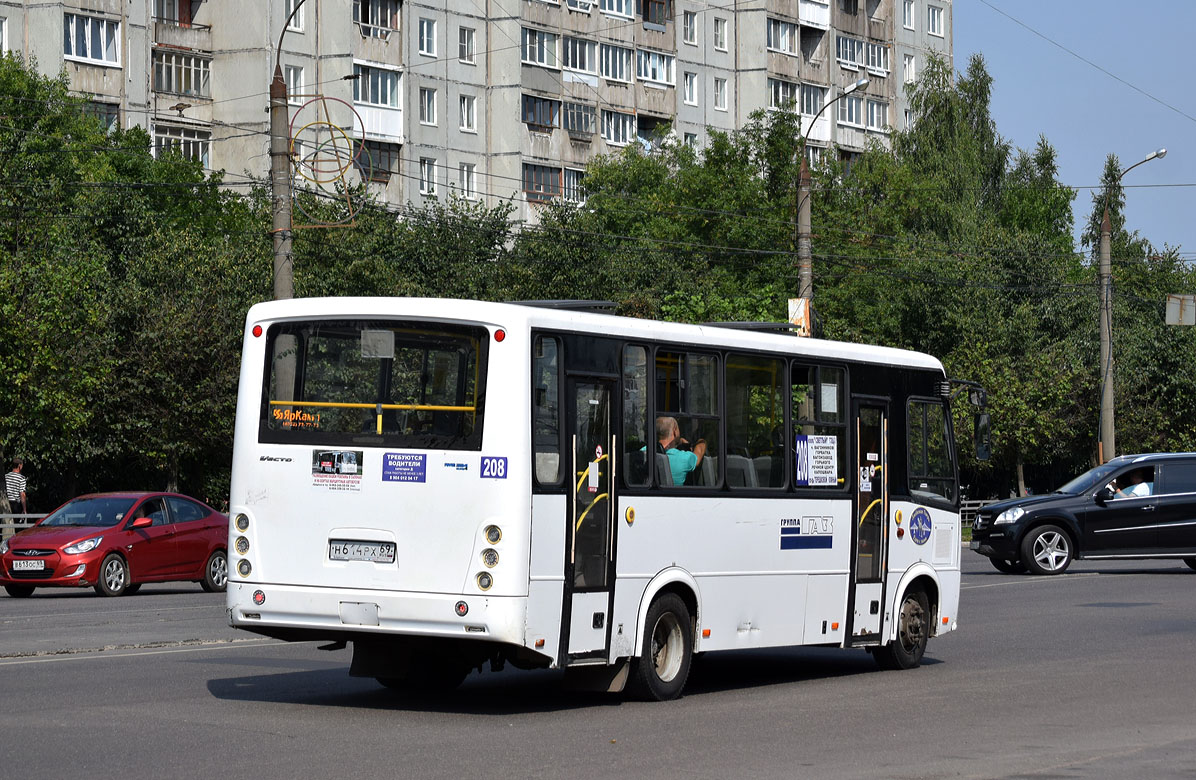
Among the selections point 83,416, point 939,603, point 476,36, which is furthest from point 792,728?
point 476,36

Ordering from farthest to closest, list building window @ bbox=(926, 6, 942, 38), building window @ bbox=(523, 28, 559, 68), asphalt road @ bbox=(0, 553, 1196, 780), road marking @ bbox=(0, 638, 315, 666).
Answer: building window @ bbox=(926, 6, 942, 38) < building window @ bbox=(523, 28, 559, 68) < road marking @ bbox=(0, 638, 315, 666) < asphalt road @ bbox=(0, 553, 1196, 780)

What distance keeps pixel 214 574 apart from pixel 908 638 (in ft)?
46.1

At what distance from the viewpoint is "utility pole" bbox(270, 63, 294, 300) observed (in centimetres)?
2286

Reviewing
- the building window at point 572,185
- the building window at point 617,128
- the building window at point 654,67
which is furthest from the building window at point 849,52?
the building window at point 572,185

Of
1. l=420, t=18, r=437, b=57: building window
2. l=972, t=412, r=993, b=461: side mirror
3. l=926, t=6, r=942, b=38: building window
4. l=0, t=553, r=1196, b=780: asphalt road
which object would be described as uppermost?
l=926, t=6, r=942, b=38: building window

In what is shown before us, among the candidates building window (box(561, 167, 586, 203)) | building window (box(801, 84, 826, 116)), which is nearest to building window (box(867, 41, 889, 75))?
building window (box(801, 84, 826, 116))

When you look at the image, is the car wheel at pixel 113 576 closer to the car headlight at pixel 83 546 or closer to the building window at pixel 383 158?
the car headlight at pixel 83 546

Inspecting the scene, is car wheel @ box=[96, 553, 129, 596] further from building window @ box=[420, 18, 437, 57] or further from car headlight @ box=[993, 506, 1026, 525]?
building window @ box=[420, 18, 437, 57]

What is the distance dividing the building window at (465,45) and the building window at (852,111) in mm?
25113

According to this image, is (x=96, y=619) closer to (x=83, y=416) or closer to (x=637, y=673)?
(x=637, y=673)

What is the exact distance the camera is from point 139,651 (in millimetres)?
15406

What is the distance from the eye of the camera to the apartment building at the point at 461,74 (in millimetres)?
66062

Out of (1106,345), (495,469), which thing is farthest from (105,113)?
(495,469)

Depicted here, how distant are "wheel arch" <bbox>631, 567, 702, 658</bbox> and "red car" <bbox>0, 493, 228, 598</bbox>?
14.1 meters
